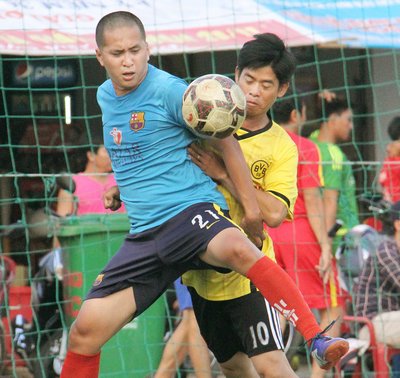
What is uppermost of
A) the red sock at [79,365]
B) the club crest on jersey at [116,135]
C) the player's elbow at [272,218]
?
the club crest on jersey at [116,135]

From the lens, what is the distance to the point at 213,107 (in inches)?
209

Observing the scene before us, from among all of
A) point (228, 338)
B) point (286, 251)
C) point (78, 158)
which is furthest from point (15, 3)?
point (228, 338)

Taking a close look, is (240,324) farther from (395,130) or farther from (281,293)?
(395,130)

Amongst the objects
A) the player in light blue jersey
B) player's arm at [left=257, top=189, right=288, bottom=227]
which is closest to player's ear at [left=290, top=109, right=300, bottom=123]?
player's arm at [left=257, top=189, right=288, bottom=227]

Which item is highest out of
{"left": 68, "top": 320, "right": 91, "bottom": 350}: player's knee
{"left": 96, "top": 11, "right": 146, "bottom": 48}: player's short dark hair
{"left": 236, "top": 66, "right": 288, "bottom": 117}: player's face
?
{"left": 96, "top": 11, "right": 146, "bottom": 48}: player's short dark hair

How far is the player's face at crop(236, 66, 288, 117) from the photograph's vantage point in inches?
229

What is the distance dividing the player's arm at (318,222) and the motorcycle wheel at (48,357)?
1.93m

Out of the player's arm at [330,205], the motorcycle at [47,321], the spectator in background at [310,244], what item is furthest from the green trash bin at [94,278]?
the player's arm at [330,205]

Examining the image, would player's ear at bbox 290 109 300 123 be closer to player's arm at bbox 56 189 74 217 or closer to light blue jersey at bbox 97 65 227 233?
player's arm at bbox 56 189 74 217

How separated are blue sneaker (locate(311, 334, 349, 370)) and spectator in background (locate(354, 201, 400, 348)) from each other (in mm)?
3601

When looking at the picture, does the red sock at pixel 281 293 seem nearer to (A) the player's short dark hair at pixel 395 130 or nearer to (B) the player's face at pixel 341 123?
(B) the player's face at pixel 341 123

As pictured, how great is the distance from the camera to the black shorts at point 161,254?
5.41 meters

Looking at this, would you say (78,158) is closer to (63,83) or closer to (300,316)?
(63,83)

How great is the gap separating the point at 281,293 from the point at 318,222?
11.5ft
